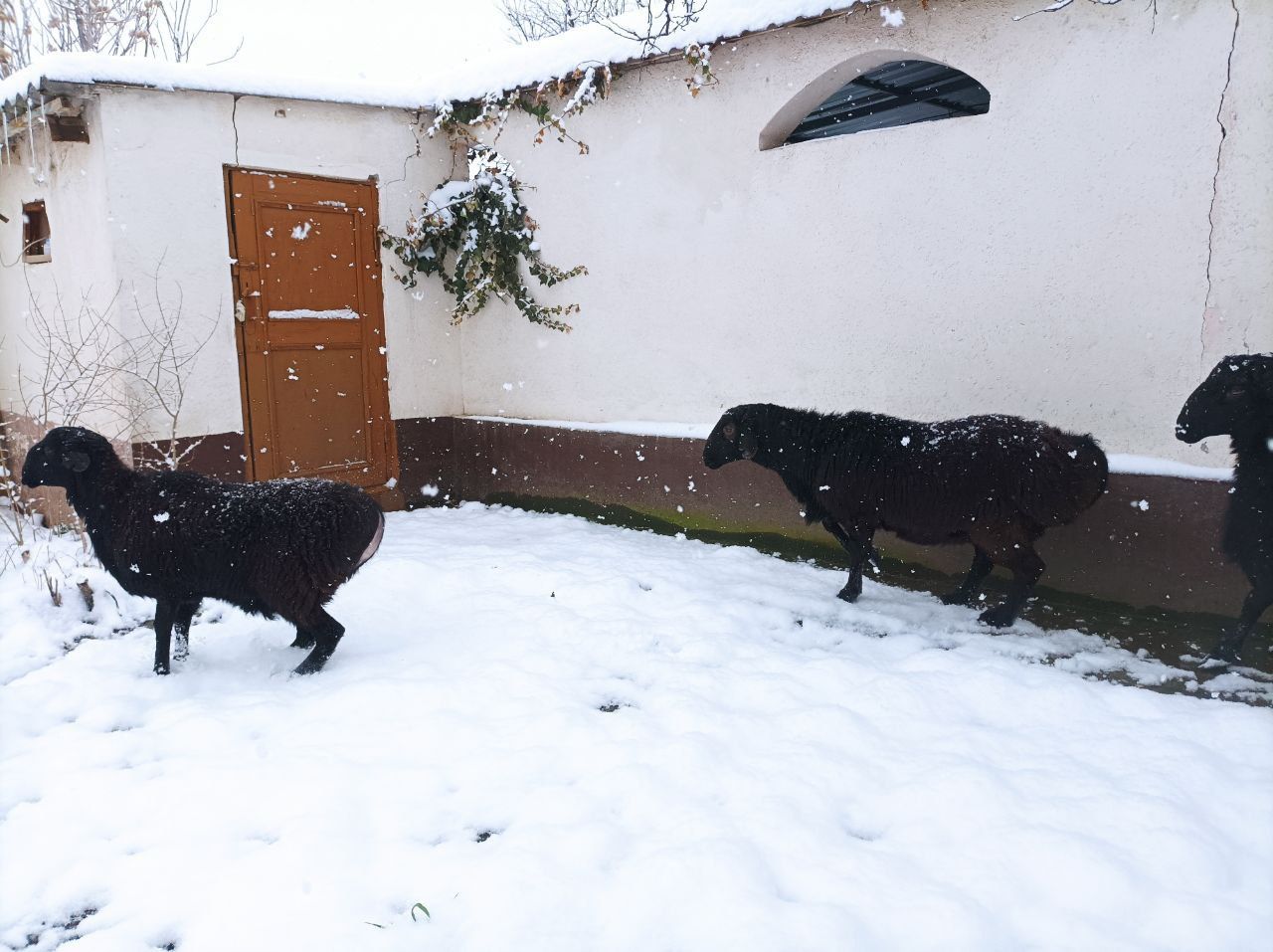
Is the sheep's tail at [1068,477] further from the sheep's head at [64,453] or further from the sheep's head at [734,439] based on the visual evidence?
the sheep's head at [64,453]

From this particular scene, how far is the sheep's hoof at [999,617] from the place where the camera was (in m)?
4.62

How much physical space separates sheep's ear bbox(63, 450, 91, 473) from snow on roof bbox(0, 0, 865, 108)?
3.31 m

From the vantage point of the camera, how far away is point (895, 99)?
854 cm

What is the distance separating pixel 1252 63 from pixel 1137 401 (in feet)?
5.58

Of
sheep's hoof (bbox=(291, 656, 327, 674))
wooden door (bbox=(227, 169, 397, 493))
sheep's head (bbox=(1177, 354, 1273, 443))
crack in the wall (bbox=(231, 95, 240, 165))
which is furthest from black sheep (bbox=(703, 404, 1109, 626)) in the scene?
crack in the wall (bbox=(231, 95, 240, 165))

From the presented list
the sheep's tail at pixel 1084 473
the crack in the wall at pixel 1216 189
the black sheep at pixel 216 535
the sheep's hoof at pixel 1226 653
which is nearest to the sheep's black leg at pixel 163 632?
the black sheep at pixel 216 535

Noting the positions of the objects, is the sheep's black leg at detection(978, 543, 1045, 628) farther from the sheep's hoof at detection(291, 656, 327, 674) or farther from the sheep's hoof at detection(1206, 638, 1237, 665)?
the sheep's hoof at detection(291, 656, 327, 674)

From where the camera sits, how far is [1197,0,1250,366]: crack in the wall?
420 cm

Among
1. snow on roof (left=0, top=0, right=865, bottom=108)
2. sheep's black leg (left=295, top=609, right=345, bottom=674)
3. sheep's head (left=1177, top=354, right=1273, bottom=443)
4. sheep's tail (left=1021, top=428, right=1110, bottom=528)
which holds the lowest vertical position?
sheep's black leg (left=295, top=609, right=345, bottom=674)

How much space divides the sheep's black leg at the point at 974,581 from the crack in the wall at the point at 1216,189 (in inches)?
59.4

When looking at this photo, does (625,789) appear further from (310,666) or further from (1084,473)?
(1084,473)

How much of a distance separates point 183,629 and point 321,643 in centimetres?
79

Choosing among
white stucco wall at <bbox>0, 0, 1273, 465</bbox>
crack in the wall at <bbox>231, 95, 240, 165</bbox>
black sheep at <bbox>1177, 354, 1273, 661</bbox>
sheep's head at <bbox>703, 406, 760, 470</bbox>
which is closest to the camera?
black sheep at <bbox>1177, 354, 1273, 661</bbox>

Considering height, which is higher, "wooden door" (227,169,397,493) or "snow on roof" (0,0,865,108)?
"snow on roof" (0,0,865,108)
